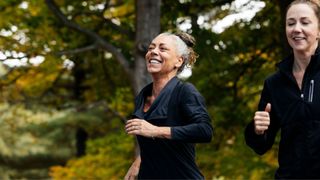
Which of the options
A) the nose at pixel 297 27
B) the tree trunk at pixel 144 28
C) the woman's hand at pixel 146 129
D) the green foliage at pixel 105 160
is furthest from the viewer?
A: the green foliage at pixel 105 160

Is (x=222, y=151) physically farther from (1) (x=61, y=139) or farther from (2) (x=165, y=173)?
(1) (x=61, y=139)

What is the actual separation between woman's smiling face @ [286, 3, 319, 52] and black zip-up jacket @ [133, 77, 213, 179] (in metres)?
0.62

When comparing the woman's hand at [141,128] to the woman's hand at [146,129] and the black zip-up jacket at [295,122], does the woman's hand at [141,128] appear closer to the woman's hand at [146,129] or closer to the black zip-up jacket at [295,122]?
the woman's hand at [146,129]

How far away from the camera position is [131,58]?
10945 millimetres

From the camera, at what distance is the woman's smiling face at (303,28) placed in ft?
10.7

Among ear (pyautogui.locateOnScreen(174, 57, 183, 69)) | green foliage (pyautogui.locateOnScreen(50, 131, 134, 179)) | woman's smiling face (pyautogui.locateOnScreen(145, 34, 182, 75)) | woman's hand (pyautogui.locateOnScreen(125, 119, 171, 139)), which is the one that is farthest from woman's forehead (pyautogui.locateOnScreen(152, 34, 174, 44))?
green foliage (pyautogui.locateOnScreen(50, 131, 134, 179))

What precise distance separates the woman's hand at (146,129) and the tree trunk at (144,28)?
610 centimetres

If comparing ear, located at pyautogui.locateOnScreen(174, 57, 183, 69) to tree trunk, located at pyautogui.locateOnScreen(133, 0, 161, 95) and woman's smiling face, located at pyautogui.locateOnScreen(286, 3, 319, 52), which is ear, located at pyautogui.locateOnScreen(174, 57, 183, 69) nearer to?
woman's smiling face, located at pyautogui.locateOnScreen(286, 3, 319, 52)

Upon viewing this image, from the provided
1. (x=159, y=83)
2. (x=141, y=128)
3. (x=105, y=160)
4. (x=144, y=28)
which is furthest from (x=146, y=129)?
(x=105, y=160)

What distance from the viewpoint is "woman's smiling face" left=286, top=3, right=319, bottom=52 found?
10.7 feet

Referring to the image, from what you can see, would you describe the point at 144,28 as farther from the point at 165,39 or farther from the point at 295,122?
the point at 295,122

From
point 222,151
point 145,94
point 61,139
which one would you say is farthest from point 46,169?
point 145,94

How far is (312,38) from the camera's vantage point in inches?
129

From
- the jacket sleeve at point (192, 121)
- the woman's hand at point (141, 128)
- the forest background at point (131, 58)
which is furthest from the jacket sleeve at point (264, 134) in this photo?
the forest background at point (131, 58)
